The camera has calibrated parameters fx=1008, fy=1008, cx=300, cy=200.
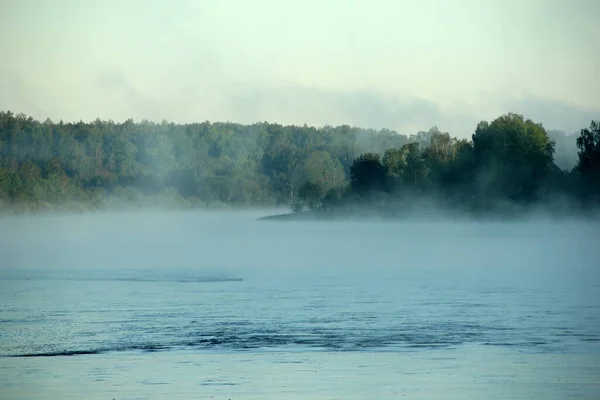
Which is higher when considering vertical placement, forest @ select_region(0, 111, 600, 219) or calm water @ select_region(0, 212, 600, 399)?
forest @ select_region(0, 111, 600, 219)

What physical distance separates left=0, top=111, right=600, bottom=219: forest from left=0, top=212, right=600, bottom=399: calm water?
5998 centimetres

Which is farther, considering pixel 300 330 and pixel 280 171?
pixel 280 171

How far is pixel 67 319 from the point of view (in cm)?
2400

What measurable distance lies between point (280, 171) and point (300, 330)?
168 meters

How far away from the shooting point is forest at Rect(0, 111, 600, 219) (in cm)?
10394

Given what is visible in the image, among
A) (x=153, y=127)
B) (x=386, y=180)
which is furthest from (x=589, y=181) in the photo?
(x=153, y=127)

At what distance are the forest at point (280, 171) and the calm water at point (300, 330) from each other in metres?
60.0

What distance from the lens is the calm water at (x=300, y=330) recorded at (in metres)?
16.3

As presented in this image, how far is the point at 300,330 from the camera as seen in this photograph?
22.1 m

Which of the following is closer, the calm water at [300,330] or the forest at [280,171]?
the calm water at [300,330]

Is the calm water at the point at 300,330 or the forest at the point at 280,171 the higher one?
the forest at the point at 280,171

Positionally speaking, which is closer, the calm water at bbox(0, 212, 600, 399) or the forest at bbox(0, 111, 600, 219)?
the calm water at bbox(0, 212, 600, 399)

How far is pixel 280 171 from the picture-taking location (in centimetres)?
18975

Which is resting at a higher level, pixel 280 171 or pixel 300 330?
pixel 280 171
